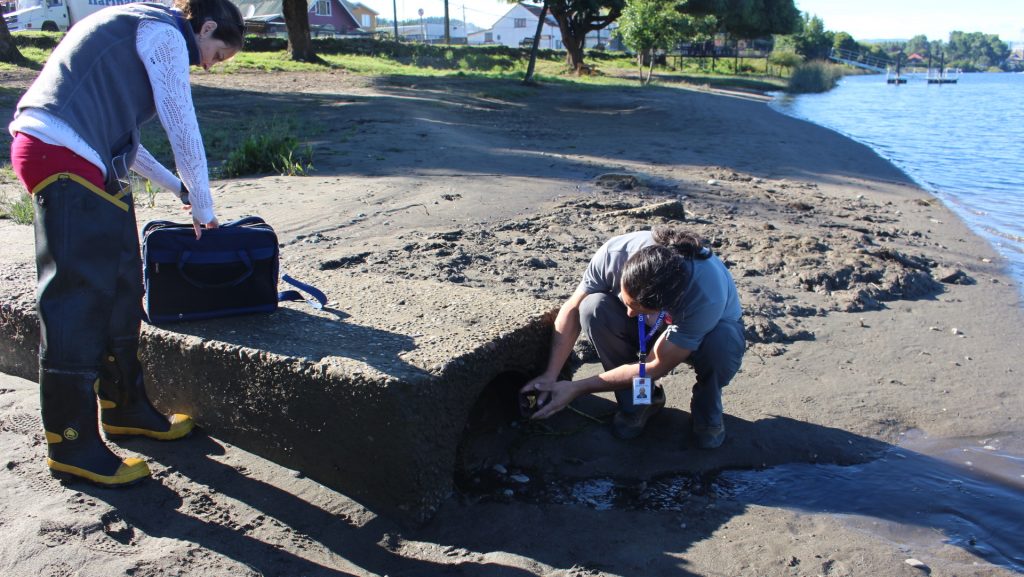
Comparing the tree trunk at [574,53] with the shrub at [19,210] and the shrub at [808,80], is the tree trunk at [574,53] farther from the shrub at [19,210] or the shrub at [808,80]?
the shrub at [19,210]

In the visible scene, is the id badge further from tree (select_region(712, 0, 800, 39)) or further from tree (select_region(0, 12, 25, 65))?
tree (select_region(712, 0, 800, 39))

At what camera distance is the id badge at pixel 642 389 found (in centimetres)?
324

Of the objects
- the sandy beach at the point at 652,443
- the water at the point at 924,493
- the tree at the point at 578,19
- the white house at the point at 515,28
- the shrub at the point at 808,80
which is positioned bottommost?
the water at the point at 924,493

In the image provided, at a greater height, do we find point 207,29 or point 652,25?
point 652,25

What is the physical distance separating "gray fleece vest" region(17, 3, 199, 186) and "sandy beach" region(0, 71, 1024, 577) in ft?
4.08

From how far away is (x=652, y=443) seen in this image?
358cm

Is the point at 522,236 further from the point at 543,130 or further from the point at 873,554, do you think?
the point at 543,130

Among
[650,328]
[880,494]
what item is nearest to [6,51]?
[650,328]

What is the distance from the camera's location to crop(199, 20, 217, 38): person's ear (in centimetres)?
271

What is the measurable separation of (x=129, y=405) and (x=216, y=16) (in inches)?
62.5

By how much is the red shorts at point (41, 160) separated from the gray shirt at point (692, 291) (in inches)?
75.7

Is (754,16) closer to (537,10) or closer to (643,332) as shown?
Result: (537,10)

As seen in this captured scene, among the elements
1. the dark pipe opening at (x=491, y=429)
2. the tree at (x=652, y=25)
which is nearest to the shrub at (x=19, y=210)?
the dark pipe opening at (x=491, y=429)

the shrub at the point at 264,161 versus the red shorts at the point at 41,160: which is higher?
the red shorts at the point at 41,160
